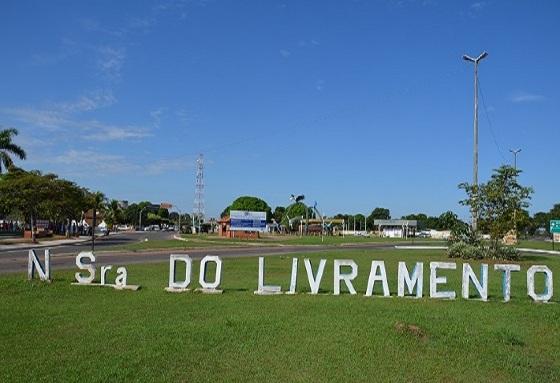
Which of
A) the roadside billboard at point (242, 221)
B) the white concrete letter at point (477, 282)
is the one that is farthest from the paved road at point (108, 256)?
the roadside billboard at point (242, 221)

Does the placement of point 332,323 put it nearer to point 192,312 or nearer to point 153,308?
point 192,312

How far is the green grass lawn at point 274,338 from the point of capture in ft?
24.2

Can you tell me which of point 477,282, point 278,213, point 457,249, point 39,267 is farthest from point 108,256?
point 278,213

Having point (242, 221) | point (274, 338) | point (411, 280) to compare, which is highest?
point (242, 221)

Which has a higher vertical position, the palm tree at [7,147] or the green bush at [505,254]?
the palm tree at [7,147]

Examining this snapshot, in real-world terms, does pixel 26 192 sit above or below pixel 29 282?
above

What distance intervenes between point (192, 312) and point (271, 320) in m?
1.64

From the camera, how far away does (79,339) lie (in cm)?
873

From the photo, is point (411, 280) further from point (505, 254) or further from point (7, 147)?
point (7, 147)

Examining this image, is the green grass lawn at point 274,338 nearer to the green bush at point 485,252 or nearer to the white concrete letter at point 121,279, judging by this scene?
the white concrete letter at point 121,279

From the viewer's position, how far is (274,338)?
28.4 ft

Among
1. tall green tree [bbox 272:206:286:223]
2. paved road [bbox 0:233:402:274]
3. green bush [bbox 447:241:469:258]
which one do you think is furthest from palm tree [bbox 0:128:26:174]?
tall green tree [bbox 272:206:286:223]

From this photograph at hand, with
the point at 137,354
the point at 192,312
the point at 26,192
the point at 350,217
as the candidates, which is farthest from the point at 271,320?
the point at 350,217

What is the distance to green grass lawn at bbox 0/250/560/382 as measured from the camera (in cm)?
739
